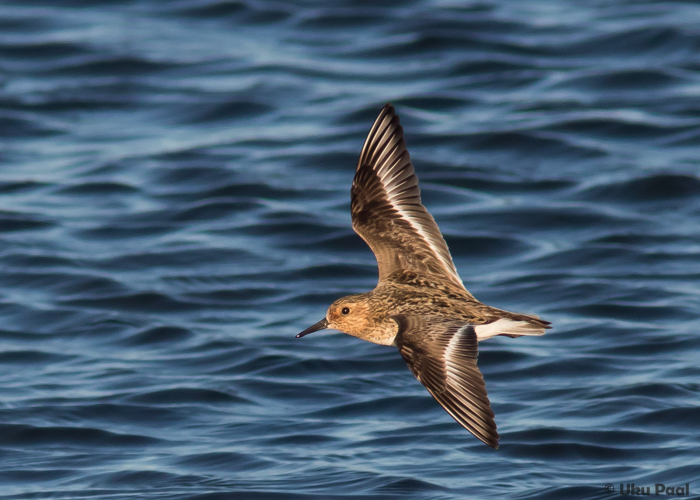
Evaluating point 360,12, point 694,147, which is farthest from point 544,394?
A: point 360,12

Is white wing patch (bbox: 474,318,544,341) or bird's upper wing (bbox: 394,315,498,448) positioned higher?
white wing patch (bbox: 474,318,544,341)

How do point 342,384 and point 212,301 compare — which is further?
point 212,301

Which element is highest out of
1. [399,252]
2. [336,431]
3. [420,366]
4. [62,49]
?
[62,49]

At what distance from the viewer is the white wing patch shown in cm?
602

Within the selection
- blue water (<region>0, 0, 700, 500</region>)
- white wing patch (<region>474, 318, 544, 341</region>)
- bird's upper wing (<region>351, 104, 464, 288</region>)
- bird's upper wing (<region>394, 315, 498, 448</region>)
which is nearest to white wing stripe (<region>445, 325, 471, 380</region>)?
bird's upper wing (<region>394, 315, 498, 448</region>)

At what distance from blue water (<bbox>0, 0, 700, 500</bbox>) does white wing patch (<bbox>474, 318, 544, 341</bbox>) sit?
187 centimetres

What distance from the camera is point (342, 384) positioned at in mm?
9469

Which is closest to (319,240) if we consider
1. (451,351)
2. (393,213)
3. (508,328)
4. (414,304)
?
(393,213)

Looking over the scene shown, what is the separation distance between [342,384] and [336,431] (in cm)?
86

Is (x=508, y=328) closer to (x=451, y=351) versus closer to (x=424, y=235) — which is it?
(x=451, y=351)

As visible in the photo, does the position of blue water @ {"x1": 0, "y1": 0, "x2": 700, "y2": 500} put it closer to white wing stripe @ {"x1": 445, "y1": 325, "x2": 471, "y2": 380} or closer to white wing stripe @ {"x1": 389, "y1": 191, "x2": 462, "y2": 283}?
white wing stripe @ {"x1": 389, "y1": 191, "x2": 462, "y2": 283}

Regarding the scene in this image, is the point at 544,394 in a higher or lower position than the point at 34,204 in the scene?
lower

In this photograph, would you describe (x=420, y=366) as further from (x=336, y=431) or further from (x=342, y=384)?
(x=342, y=384)

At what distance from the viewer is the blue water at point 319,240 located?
Answer: 328 inches
